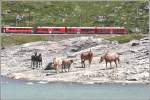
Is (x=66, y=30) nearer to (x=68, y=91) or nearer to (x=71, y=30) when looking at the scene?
(x=71, y=30)

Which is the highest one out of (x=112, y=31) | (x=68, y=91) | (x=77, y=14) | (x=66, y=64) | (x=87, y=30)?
(x=77, y=14)

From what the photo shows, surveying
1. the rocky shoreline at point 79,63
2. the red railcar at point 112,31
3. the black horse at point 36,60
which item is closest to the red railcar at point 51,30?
the red railcar at point 112,31

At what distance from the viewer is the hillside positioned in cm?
7637

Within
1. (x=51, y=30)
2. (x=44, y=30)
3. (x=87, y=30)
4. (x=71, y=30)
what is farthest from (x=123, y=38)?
(x=44, y=30)

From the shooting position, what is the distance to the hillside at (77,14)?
76.4 meters

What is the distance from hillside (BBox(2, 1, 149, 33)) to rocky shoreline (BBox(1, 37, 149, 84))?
15475mm

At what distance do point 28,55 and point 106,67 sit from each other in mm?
16352

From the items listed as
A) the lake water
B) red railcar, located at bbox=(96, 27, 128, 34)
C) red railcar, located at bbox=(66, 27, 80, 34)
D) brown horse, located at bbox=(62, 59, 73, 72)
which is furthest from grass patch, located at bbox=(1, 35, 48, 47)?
the lake water

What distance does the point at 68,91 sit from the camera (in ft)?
101

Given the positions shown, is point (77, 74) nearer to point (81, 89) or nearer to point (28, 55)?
point (81, 89)

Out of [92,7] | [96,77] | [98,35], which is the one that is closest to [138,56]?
[96,77]

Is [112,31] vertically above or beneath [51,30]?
beneath

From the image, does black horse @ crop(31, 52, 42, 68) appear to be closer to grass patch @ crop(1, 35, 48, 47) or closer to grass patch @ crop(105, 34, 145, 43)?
grass patch @ crop(105, 34, 145, 43)

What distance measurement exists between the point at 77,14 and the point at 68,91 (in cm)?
5504
